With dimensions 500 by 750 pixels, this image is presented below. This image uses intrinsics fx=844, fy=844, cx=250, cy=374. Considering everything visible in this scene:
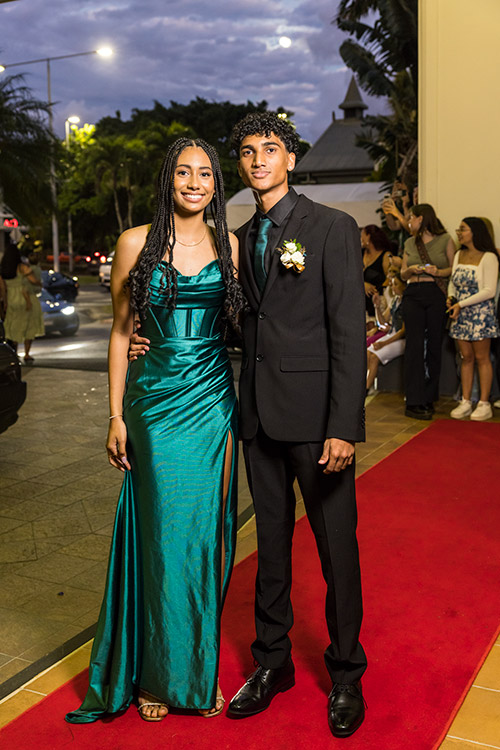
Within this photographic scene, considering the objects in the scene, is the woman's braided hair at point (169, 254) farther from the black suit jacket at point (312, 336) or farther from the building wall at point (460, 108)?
the building wall at point (460, 108)

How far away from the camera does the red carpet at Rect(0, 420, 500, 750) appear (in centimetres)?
287

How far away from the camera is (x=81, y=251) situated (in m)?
61.2

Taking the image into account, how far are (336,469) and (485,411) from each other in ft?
18.5

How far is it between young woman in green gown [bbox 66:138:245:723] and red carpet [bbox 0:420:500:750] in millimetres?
144

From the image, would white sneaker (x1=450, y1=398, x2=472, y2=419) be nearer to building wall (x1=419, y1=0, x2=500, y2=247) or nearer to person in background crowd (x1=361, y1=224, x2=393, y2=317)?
person in background crowd (x1=361, y1=224, x2=393, y2=317)

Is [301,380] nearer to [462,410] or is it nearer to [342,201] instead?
[462,410]

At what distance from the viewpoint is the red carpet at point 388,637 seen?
2871mm

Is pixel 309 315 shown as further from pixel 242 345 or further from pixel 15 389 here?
→ pixel 15 389

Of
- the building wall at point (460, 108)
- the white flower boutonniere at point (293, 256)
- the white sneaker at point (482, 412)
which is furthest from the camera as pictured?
the building wall at point (460, 108)

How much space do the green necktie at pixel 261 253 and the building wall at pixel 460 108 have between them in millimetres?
6549

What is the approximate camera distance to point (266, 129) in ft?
9.30

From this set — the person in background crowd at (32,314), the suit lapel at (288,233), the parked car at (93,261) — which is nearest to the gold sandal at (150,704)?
the suit lapel at (288,233)

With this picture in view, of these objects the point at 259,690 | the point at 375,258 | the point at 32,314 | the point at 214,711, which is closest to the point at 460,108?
the point at 375,258

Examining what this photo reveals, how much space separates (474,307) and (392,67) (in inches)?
381
